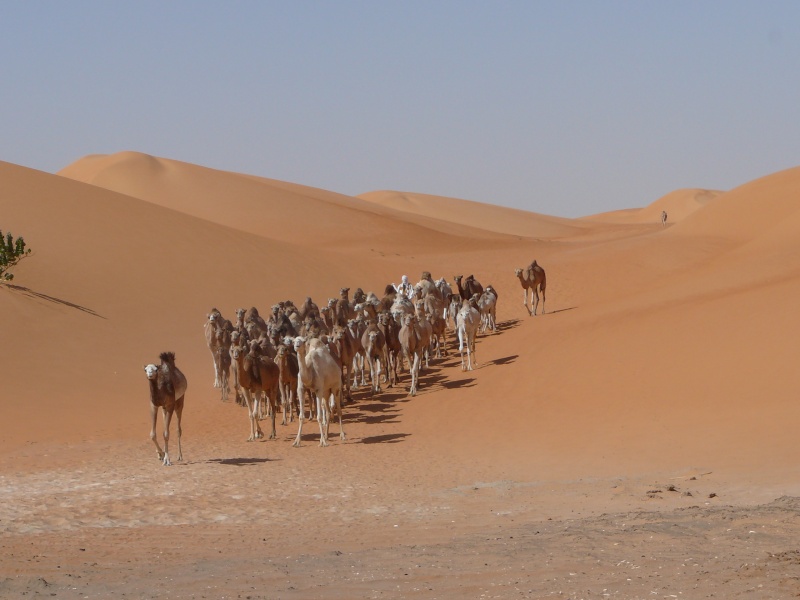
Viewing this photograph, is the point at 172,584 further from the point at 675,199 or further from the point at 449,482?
the point at 675,199

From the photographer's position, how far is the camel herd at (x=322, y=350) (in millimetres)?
17562

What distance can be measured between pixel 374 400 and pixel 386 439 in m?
4.16

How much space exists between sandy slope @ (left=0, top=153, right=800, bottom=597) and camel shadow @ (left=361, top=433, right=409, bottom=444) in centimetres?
5

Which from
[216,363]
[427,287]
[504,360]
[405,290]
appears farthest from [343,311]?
[405,290]

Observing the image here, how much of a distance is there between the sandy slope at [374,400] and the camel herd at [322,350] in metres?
0.72

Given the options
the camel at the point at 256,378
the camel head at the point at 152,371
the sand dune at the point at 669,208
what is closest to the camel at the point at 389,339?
the camel at the point at 256,378

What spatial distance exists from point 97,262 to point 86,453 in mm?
19230

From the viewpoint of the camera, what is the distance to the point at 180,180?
94625mm

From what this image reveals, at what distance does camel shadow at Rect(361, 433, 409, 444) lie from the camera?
17842 mm

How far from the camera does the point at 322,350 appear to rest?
17797mm

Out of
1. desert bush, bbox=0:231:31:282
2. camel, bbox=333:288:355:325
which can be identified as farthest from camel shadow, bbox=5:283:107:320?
camel, bbox=333:288:355:325

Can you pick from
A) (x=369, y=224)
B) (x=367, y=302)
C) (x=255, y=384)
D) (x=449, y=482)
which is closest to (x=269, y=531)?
(x=449, y=482)

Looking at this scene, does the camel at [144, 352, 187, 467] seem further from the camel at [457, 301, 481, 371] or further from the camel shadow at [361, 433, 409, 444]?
the camel at [457, 301, 481, 371]

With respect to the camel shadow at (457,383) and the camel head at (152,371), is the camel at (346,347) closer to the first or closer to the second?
the camel shadow at (457,383)
